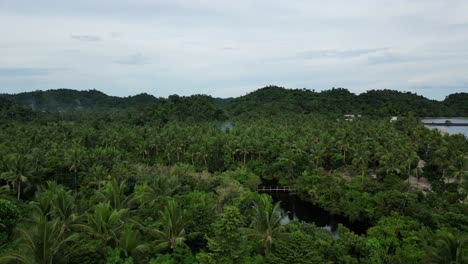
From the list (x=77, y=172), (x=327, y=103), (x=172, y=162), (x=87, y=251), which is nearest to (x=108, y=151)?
(x=77, y=172)

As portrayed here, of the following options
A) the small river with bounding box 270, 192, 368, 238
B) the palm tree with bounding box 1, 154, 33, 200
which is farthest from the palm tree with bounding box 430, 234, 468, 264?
the palm tree with bounding box 1, 154, 33, 200

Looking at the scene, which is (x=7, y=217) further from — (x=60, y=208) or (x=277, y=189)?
(x=277, y=189)

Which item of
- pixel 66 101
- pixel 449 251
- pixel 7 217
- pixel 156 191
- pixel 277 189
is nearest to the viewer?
pixel 449 251

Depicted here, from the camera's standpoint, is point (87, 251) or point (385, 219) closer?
point (87, 251)

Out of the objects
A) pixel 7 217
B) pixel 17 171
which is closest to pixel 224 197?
pixel 7 217

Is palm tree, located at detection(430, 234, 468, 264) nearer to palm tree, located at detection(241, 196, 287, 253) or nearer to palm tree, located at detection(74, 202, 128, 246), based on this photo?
palm tree, located at detection(241, 196, 287, 253)

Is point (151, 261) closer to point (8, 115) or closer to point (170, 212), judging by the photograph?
point (170, 212)
